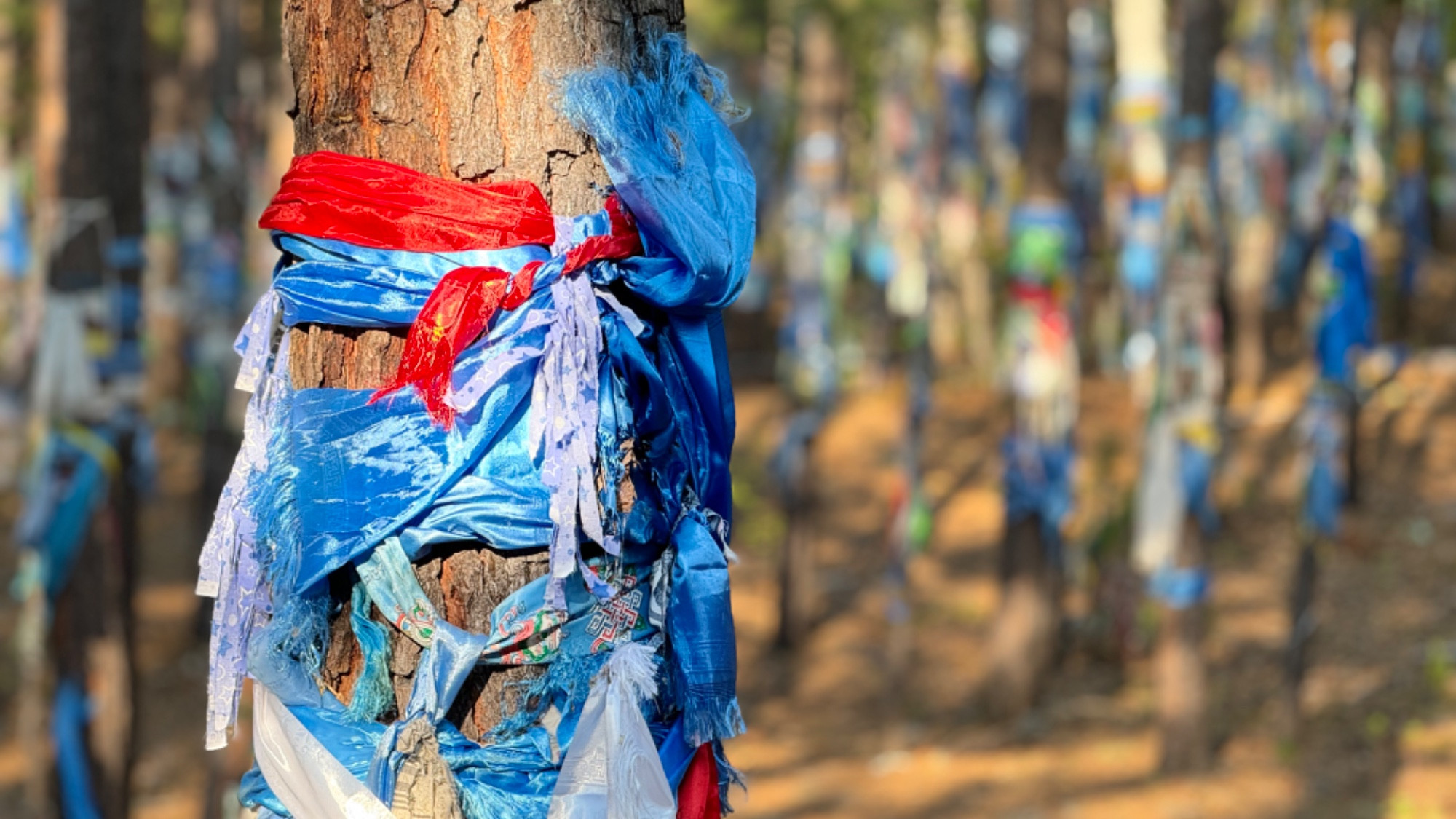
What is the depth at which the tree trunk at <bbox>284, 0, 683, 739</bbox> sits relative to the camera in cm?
160

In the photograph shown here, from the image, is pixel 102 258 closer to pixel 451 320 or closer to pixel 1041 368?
pixel 451 320

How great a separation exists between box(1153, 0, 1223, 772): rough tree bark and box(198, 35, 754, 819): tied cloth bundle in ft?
18.2

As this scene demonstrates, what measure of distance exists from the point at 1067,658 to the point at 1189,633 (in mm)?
2098

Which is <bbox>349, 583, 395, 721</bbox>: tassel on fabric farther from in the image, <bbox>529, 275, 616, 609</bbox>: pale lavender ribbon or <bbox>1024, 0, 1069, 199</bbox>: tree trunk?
<bbox>1024, 0, 1069, 199</bbox>: tree trunk

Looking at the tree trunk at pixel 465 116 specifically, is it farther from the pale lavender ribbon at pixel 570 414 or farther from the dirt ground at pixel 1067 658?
the dirt ground at pixel 1067 658

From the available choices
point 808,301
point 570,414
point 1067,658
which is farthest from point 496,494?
point 808,301

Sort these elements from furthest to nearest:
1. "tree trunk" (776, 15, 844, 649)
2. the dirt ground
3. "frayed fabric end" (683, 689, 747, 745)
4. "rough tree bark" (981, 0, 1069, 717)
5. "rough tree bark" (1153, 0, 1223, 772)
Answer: "tree trunk" (776, 15, 844, 649) → "rough tree bark" (981, 0, 1069, 717) → the dirt ground → "rough tree bark" (1153, 0, 1223, 772) → "frayed fabric end" (683, 689, 747, 745)

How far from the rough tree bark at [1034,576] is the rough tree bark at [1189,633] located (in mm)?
1062

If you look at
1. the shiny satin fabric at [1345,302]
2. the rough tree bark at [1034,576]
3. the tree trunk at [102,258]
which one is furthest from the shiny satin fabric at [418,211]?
the rough tree bark at [1034,576]

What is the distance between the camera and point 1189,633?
22.8ft

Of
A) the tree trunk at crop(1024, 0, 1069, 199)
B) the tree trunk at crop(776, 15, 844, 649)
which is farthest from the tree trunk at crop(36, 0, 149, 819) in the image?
the tree trunk at crop(1024, 0, 1069, 199)

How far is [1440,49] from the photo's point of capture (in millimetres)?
16203

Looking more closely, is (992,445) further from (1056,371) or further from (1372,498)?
(1056,371)

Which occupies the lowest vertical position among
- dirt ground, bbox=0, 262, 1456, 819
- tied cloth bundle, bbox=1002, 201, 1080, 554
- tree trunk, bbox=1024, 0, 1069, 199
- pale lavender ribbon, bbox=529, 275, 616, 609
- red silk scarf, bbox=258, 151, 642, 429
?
dirt ground, bbox=0, 262, 1456, 819
